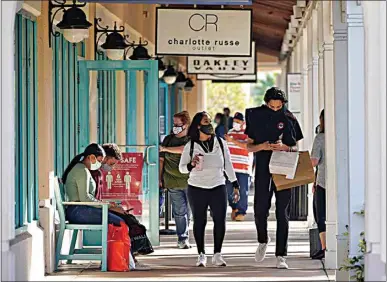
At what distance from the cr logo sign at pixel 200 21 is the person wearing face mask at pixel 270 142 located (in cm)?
242

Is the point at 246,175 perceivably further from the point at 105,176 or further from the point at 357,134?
the point at 357,134

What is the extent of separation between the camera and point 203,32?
45.7 ft

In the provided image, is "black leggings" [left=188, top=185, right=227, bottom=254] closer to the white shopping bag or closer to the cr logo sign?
the white shopping bag

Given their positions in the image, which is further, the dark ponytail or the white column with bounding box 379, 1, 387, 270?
the dark ponytail

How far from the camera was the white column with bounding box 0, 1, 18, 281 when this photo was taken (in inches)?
356

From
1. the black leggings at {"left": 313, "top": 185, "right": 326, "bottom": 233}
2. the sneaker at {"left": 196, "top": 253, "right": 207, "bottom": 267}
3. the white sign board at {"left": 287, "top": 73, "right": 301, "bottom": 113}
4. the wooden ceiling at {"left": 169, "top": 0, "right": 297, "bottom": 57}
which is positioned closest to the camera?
the sneaker at {"left": 196, "top": 253, "right": 207, "bottom": 267}

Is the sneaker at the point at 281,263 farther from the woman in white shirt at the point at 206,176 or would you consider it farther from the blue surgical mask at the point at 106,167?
the blue surgical mask at the point at 106,167

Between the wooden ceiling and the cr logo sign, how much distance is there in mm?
4826

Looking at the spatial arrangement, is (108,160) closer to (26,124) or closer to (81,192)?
(81,192)

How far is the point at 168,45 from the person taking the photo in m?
13.9

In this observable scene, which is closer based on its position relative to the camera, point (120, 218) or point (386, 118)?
point (386, 118)

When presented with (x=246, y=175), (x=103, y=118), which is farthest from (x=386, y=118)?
(x=246, y=175)

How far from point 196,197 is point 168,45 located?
9.30 feet

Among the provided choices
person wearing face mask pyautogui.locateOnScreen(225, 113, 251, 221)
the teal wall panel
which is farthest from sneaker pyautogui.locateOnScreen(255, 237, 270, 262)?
person wearing face mask pyautogui.locateOnScreen(225, 113, 251, 221)
